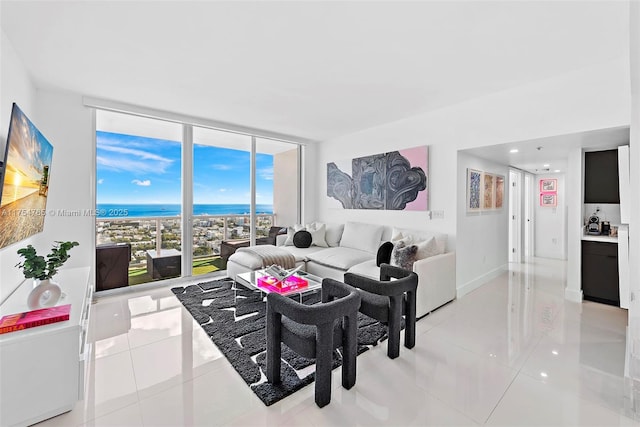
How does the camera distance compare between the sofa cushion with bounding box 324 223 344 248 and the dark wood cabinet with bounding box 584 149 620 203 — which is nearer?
the dark wood cabinet with bounding box 584 149 620 203

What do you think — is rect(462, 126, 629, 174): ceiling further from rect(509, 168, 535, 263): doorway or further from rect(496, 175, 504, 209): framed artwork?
rect(509, 168, 535, 263): doorway

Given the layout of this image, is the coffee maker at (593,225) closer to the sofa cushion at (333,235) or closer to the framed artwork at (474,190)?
the framed artwork at (474,190)

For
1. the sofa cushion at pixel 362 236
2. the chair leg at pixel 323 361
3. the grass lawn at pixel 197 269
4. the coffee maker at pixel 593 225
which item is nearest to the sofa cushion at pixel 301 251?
the sofa cushion at pixel 362 236

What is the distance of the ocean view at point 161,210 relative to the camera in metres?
3.90

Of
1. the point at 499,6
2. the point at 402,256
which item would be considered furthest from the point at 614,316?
the point at 499,6

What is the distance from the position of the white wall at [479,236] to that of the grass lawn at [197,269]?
368cm

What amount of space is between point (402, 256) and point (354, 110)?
81.1 inches

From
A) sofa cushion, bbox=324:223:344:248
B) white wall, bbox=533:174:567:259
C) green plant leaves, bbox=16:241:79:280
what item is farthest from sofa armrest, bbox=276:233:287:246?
white wall, bbox=533:174:567:259

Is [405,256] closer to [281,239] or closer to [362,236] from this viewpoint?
[362,236]

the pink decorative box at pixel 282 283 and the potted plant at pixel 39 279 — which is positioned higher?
the potted plant at pixel 39 279

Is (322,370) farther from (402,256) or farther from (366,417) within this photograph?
(402,256)

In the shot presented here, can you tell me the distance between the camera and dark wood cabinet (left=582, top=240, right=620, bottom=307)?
11.2ft

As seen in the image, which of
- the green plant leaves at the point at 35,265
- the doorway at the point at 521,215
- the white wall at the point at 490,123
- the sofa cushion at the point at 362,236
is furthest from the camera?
the doorway at the point at 521,215

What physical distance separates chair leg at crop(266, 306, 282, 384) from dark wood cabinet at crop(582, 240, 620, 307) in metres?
3.88
